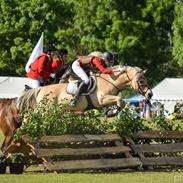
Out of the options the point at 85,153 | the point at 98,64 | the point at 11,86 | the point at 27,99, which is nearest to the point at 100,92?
the point at 98,64

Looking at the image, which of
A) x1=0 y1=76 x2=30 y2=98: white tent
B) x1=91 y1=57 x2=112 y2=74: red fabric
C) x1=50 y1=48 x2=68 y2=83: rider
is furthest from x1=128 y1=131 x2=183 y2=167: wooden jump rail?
x1=0 y1=76 x2=30 y2=98: white tent

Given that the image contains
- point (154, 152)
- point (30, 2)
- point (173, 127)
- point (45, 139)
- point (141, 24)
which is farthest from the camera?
point (30, 2)

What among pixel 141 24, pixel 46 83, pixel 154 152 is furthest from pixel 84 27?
pixel 154 152

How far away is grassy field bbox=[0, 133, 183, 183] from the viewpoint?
12.0 metres

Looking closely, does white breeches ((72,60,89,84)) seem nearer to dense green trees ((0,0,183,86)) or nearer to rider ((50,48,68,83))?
rider ((50,48,68,83))

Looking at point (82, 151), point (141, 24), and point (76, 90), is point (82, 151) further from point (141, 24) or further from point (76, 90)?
point (141, 24)

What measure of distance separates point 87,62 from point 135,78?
1.18 m

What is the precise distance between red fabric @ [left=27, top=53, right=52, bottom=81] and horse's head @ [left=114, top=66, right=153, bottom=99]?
1.99 m

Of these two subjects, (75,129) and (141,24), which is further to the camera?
(141,24)

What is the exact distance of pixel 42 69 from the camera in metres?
17.8

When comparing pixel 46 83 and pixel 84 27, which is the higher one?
pixel 46 83

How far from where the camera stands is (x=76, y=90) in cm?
1667

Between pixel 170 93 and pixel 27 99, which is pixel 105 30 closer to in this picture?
pixel 170 93

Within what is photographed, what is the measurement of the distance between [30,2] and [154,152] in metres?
46.7
